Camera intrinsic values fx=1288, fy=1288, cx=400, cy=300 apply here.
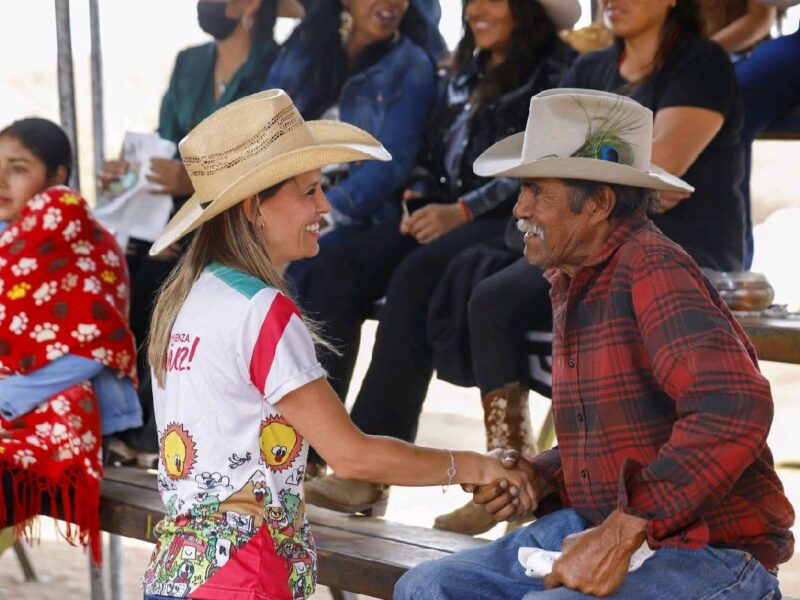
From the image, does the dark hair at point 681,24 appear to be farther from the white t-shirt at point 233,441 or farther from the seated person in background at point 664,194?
the white t-shirt at point 233,441

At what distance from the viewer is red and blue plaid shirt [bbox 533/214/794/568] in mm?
2312

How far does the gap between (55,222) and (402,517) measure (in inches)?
175

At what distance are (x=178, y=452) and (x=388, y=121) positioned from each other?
91.8 inches

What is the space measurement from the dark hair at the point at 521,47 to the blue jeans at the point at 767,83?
0.65 m

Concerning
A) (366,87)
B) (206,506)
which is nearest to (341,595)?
(366,87)

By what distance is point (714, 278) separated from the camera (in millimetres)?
3691

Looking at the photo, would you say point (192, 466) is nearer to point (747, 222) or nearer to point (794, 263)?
point (747, 222)

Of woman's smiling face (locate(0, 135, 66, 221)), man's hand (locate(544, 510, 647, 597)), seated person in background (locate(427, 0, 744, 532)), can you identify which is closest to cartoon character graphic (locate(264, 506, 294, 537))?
man's hand (locate(544, 510, 647, 597))

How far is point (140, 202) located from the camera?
5219 millimetres

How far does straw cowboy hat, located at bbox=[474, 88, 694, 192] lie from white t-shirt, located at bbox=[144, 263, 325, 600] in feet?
1.98

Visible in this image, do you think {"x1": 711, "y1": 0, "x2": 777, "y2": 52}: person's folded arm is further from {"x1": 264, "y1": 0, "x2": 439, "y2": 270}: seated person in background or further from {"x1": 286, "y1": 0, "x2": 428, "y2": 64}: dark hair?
{"x1": 286, "y1": 0, "x2": 428, "y2": 64}: dark hair

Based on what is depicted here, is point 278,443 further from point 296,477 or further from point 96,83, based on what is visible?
point 96,83

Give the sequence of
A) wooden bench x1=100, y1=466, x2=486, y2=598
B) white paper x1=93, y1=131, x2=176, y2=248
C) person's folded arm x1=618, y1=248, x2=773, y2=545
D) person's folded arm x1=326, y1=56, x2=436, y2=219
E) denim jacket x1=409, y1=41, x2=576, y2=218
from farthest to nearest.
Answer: white paper x1=93, y1=131, x2=176, y2=248 → person's folded arm x1=326, y1=56, x2=436, y2=219 → denim jacket x1=409, y1=41, x2=576, y2=218 → wooden bench x1=100, y1=466, x2=486, y2=598 → person's folded arm x1=618, y1=248, x2=773, y2=545

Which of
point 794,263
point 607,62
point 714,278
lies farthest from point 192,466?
point 794,263
